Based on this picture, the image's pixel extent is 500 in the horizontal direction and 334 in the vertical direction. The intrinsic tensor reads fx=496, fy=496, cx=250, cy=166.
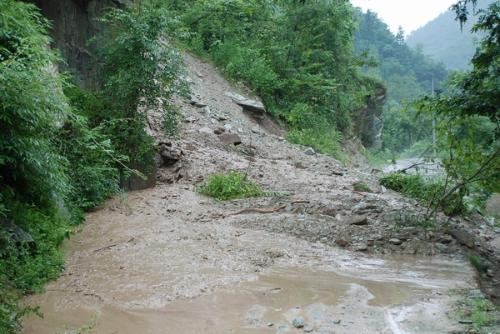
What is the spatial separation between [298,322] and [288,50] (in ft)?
55.6

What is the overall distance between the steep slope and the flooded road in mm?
19

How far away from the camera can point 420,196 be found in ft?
35.0

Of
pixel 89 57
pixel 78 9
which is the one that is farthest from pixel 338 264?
pixel 78 9

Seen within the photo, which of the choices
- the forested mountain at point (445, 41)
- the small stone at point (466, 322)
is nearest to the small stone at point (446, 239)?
the small stone at point (466, 322)

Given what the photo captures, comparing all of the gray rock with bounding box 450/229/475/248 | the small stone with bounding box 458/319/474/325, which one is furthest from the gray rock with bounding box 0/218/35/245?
the gray rock with bounding box 450/229/475/248

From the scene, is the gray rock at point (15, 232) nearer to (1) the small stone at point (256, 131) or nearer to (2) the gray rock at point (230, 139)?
(2) the gray rock at point (230, 139)

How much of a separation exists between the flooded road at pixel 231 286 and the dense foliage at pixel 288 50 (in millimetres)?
10445

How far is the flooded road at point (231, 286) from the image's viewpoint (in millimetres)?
4734

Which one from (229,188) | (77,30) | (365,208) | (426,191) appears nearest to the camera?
(365,208)

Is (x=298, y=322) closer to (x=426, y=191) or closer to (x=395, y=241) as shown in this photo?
(x=395, y=241)

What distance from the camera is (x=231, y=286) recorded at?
5770 millimetres

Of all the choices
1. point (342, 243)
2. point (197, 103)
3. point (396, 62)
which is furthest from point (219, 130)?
point (396, 62)

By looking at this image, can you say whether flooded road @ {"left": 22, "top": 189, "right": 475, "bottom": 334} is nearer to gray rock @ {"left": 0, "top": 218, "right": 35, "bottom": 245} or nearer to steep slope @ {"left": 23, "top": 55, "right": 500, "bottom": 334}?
steep slope @ {"left": 23, "top": 55, "right": 500, "bottom": 334}

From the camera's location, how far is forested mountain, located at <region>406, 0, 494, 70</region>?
111 metres
